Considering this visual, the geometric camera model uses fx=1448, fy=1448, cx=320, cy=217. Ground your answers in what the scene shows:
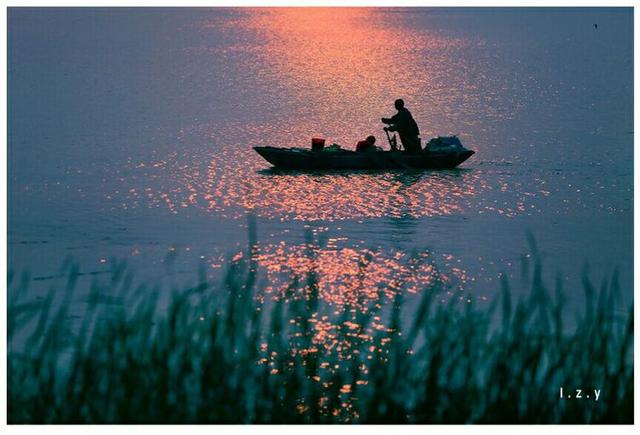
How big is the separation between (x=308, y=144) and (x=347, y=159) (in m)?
3.99

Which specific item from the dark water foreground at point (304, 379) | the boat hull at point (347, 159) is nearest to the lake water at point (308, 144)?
the boat hull at point (347, 159)

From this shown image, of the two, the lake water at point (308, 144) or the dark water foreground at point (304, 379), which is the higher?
the lake water at point (308, 144)

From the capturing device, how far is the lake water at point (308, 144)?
490 inches

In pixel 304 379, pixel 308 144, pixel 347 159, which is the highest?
pixel 308 144

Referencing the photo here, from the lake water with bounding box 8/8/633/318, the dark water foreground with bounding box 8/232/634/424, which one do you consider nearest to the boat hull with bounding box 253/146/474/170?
the lake water with bounding box 8/8/633/318

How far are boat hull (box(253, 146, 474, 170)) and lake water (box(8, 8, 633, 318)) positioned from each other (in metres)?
A: 0.25

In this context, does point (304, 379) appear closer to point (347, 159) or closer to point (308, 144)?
point (347, 159)

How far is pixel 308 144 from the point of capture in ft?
70.2

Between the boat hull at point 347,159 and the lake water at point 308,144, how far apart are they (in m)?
0.25

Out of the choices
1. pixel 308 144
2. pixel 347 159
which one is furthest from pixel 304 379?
pixel 308 144

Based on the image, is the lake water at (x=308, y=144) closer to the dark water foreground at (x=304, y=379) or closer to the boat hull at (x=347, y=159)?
the boat hull at (x=347, y=159)

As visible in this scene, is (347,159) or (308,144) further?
(308,144)

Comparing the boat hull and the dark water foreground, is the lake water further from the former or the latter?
the dark water foreground

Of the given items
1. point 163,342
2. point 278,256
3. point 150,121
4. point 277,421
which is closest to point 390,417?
point 277,421
